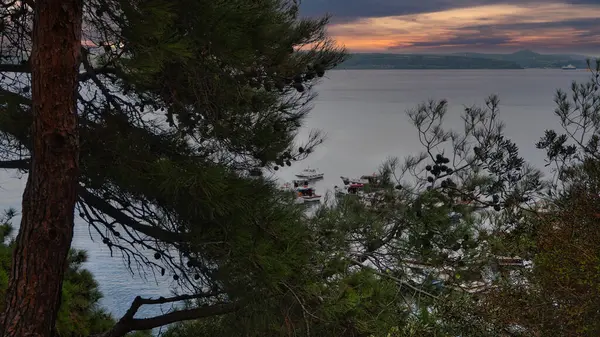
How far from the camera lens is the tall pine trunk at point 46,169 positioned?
5.41ft

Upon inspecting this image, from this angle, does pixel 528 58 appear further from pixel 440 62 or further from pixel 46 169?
pixel 46 169

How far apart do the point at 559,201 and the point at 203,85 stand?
129cm

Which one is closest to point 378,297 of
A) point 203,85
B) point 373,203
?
point 203,85

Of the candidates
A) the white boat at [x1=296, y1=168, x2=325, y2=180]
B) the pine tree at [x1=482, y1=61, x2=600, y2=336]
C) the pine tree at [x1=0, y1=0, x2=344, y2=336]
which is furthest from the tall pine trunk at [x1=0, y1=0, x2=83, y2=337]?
the white boat at [x1=296, y1=168, x2=325, y2=180]

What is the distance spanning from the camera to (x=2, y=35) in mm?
2094

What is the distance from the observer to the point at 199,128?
2.10m

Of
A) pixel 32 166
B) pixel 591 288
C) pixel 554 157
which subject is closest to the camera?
pixel 591 288

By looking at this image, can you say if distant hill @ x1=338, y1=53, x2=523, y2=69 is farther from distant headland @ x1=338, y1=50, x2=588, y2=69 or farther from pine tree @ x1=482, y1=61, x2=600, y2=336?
pine tree @ x1=482, y1=61, x2=600, y2=336

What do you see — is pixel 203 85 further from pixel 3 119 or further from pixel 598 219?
pixel 598 219

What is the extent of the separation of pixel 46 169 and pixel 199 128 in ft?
1.91

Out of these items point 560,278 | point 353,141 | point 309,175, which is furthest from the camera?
point 353,141

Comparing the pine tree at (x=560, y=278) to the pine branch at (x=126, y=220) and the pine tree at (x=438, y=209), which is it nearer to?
the pine tree at (x=438, y=209)

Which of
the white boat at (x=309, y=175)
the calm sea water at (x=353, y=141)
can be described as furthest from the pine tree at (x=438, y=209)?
the white boat at (x=309, y=175)

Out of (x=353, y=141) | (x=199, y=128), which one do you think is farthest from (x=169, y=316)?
(x=353, y=141)
